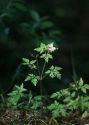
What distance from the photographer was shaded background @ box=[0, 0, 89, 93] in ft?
18.8

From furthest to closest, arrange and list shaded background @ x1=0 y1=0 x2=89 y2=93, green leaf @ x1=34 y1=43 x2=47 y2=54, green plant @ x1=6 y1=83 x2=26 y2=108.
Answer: shaded background @ x1=0 y1=0 x2=89 y2=93, green plant @ x1=6 y1=83 x2=26 y2=108, green leaf @ x1=34 y1=43 x2=47 y2=54

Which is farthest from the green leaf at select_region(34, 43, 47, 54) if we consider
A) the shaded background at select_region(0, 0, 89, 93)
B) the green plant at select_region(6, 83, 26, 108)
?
the shaded background at select_region(0, 0, 89, 93)

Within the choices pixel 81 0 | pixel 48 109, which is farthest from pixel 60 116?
pixel 81 0

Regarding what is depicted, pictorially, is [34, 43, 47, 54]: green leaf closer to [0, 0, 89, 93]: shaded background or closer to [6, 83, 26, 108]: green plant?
[6, 83, 26, 108]: green plant

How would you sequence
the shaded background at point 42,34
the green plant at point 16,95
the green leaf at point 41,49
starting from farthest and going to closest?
the shaded background at point 42,34
the green plant at point 16,95
the green leaf at point 41,49

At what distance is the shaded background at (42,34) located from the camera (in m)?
5.72

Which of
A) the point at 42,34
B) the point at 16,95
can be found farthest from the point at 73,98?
the point at 42,34

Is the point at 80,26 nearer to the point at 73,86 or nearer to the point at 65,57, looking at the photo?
the point at 65,57

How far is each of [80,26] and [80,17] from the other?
0.63 feet

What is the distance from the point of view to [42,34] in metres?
5.87

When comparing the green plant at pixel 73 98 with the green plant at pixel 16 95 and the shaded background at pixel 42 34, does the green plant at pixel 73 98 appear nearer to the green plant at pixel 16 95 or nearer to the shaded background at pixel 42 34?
the green plant at pixel 16 95

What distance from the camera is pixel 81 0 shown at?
10.3 meters

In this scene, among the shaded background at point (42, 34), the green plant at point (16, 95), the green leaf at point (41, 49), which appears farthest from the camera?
the shaded background at point (42, 34)

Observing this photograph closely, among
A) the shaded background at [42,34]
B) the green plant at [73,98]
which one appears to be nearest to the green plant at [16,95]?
the green plant at [73,98]
